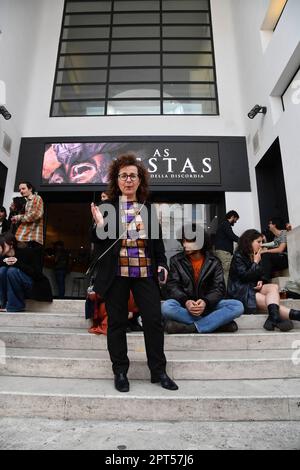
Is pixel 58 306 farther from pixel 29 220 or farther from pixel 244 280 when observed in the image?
pixel 244 280

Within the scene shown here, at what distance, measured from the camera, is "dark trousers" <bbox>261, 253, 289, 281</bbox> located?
5.33 metres

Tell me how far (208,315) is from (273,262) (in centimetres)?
293

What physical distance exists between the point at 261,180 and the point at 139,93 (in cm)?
422

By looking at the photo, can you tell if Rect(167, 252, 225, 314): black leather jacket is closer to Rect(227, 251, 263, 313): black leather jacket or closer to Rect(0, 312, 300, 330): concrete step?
Rect(227, 251, 263, 313): black leather jacket

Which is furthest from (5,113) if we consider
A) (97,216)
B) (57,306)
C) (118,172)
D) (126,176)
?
(97,216)

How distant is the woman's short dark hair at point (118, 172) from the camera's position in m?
2.51

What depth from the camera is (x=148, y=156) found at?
729 centimetres

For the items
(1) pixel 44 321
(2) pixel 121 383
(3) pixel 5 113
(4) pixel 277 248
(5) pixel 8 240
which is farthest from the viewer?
(3) pixel 5 113

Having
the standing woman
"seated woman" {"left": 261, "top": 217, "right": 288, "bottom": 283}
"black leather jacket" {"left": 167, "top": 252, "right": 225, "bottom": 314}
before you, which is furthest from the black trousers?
"seated woman" {"left": 261, "top": 217, "right": 288, "bottom": 283}

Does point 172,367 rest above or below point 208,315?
below

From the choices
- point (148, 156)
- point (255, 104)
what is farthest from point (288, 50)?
point (148, 156)

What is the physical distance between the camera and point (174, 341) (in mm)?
2979

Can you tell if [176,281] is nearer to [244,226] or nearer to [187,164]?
[244,226]

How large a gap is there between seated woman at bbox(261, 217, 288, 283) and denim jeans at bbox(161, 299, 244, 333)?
2387 millimetres
